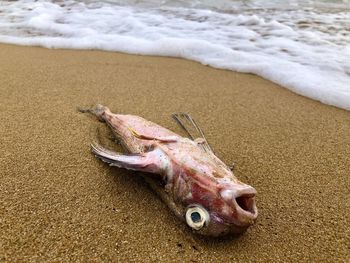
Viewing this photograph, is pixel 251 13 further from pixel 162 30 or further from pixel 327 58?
pixel 327 58

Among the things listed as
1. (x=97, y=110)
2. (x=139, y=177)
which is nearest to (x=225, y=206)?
(x=139, y=177)

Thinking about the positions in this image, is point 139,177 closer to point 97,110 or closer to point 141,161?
point 141,161

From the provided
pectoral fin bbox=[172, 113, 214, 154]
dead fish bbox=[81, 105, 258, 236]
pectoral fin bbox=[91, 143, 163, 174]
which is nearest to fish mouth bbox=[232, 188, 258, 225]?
dead fish bbox=[81, 105, 258, 236]

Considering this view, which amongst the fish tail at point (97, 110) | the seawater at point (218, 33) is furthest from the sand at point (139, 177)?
the seawater at point (218, 33)

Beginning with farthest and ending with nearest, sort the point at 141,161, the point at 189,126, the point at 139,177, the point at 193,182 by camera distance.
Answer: the point at 189,126, the point at 139,177, the point at 141,161, the point at 193,182

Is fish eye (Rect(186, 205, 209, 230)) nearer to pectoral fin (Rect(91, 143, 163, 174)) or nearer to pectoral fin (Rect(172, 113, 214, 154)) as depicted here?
pectoral fin (Rect(91, 143, 163, 174))

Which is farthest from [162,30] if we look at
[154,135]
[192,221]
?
[192,221]

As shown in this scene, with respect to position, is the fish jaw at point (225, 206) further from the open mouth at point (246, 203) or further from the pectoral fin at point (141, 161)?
the pectoral fin at point (141, 161)
